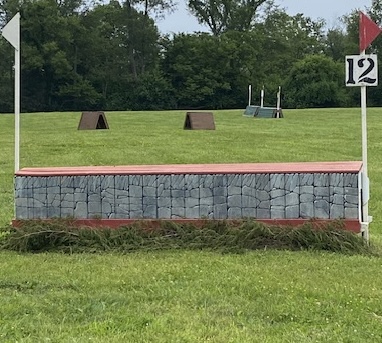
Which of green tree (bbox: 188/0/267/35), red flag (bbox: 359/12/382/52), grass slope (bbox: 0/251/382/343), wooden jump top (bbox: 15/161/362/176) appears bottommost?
grass slope (bbox: 0/251/382/343)

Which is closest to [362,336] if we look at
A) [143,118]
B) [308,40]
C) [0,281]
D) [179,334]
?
[179,334]

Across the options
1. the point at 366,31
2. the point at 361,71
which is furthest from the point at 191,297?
the point at 366,31

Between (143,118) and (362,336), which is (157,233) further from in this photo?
(143,118)

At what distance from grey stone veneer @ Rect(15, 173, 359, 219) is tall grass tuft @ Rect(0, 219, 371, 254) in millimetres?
174

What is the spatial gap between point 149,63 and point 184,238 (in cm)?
5576

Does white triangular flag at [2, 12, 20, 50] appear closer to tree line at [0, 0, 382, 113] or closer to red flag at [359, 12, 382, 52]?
red flag at [359, 12, 382, 52]

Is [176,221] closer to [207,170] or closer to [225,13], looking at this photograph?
[207,170]

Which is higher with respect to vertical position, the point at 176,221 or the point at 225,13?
the point at 225,13

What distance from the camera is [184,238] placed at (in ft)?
21.3

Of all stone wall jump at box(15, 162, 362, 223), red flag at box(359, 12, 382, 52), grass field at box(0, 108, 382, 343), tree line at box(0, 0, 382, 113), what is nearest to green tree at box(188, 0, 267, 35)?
tree line at box(0, 0, 382, 113)

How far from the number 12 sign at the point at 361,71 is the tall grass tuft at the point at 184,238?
1401 millimetres

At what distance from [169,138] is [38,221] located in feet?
38.7

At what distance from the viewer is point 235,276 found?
17.2 feet

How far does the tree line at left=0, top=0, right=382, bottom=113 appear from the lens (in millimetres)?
54531
